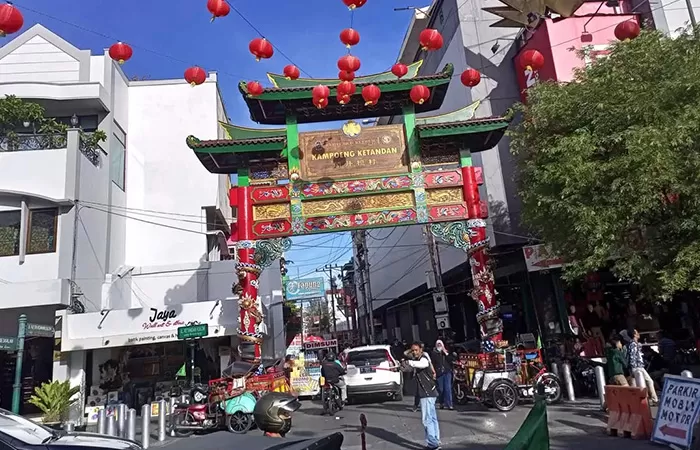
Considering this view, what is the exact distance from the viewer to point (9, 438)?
14.4 ft

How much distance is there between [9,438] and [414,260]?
90.7ft

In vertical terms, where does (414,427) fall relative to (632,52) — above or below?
below

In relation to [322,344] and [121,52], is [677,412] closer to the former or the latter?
[121,52]

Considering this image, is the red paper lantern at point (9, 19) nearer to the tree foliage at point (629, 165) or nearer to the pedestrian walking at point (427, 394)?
the pedestrian walking at point (427, 394)

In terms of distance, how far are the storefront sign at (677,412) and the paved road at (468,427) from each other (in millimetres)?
419

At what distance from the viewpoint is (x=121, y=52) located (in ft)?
31.9

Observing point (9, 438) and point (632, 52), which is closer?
point (9, 438)

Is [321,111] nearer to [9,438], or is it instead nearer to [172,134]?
[172,134]

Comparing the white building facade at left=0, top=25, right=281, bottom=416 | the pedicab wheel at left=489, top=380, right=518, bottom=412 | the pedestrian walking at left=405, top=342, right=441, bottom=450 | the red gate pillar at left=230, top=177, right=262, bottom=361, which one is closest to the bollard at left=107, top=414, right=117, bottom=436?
the white building facade at left=0, top=25, right=281, bottom=416

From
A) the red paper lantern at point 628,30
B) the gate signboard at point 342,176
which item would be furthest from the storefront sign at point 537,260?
the red paper lantern at point 628,30

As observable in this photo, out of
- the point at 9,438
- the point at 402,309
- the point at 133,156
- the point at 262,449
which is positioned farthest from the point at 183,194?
the point at 402,309

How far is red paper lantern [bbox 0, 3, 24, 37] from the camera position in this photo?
757 cm

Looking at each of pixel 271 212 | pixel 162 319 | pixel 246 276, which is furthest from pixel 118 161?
pixel 246 276

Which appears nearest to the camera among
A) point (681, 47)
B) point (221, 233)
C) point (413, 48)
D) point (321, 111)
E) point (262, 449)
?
point (262, 449)
